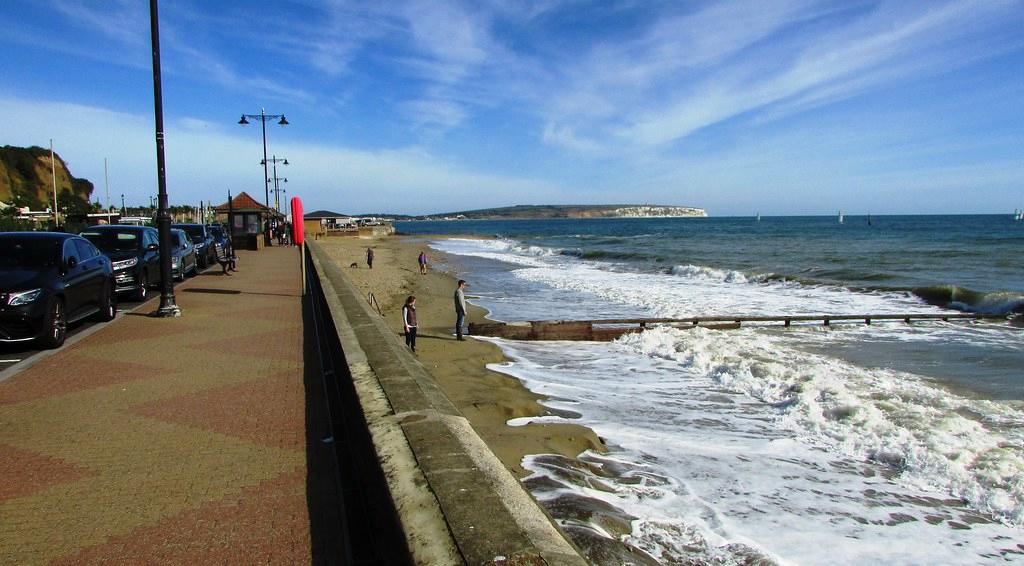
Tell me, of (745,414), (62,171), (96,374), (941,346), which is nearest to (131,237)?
(96,374)

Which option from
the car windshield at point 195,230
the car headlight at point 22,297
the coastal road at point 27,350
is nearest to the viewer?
the coastal road at point 27,350

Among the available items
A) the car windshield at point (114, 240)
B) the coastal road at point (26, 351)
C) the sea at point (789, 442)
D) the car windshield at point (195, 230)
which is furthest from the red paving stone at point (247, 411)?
the car windshield at point (195, 230)

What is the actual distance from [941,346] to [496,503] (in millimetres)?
14454

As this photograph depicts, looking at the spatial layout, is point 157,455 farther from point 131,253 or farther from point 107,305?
point 131,253

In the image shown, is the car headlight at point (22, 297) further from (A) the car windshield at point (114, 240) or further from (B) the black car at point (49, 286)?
(A) the car windshield at point (114, 240)

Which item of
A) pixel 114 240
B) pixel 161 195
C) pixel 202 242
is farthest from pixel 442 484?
pixel 202 242

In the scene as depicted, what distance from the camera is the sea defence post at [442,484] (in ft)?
7.66

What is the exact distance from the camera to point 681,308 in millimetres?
20156

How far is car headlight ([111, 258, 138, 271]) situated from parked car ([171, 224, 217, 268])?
28.8 ft

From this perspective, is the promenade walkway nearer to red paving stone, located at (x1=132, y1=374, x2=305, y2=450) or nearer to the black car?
red paving stone, located at (x1=132, y1=374, x2=305, y2=450)

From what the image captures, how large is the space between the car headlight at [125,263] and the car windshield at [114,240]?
73cm

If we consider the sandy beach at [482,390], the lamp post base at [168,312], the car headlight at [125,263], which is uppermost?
the car headlight at [125,263]

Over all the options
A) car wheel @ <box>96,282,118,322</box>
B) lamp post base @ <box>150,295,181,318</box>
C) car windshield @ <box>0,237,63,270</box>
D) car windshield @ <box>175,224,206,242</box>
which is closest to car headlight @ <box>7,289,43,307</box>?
car windshield @ <box>0,237,63,270</box>

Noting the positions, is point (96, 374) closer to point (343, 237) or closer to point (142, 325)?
point (142, 325)
